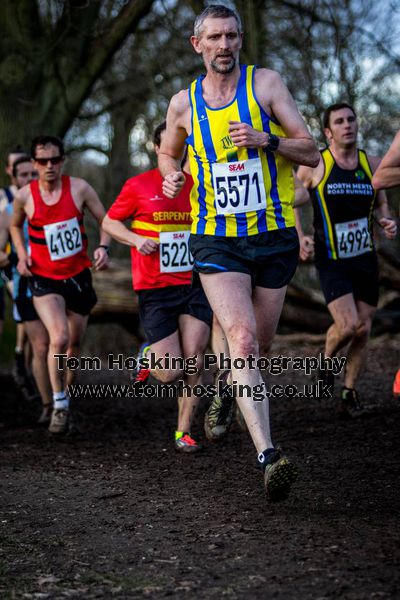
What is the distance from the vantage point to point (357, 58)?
12305 mm

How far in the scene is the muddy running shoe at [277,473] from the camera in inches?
165

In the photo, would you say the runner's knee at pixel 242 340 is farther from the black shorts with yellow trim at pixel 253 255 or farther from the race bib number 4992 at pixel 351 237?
the race bib number 4992 at pixel 351 237

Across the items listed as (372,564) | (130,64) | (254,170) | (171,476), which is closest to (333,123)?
(254,170)

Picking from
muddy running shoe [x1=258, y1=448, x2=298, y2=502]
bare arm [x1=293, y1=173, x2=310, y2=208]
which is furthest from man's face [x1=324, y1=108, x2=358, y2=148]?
muddy running shoe [x1=258, y1=448, x2=298, y2=502]

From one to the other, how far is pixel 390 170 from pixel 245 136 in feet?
3.88

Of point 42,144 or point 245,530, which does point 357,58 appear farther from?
point 245,530

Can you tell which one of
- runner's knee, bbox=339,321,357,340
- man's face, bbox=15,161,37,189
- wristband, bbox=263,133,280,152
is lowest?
runner's knee, bbox=339,321,357,340

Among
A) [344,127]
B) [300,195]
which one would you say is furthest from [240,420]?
[344,127]

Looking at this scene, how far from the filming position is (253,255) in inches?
189

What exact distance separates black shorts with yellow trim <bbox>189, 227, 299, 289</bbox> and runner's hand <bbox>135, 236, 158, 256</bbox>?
4.13 feet

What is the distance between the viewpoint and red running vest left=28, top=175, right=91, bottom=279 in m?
7.31

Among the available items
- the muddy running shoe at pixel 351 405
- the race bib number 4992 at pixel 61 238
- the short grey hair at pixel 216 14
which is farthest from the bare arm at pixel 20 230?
the short grey hair at pixel 216 14

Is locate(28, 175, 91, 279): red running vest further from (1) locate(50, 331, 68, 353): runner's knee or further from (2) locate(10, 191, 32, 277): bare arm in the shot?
(1) locate(50, 331, 68, 353): runner's knee

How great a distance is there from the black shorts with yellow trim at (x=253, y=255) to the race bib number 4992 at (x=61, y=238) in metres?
2.57
